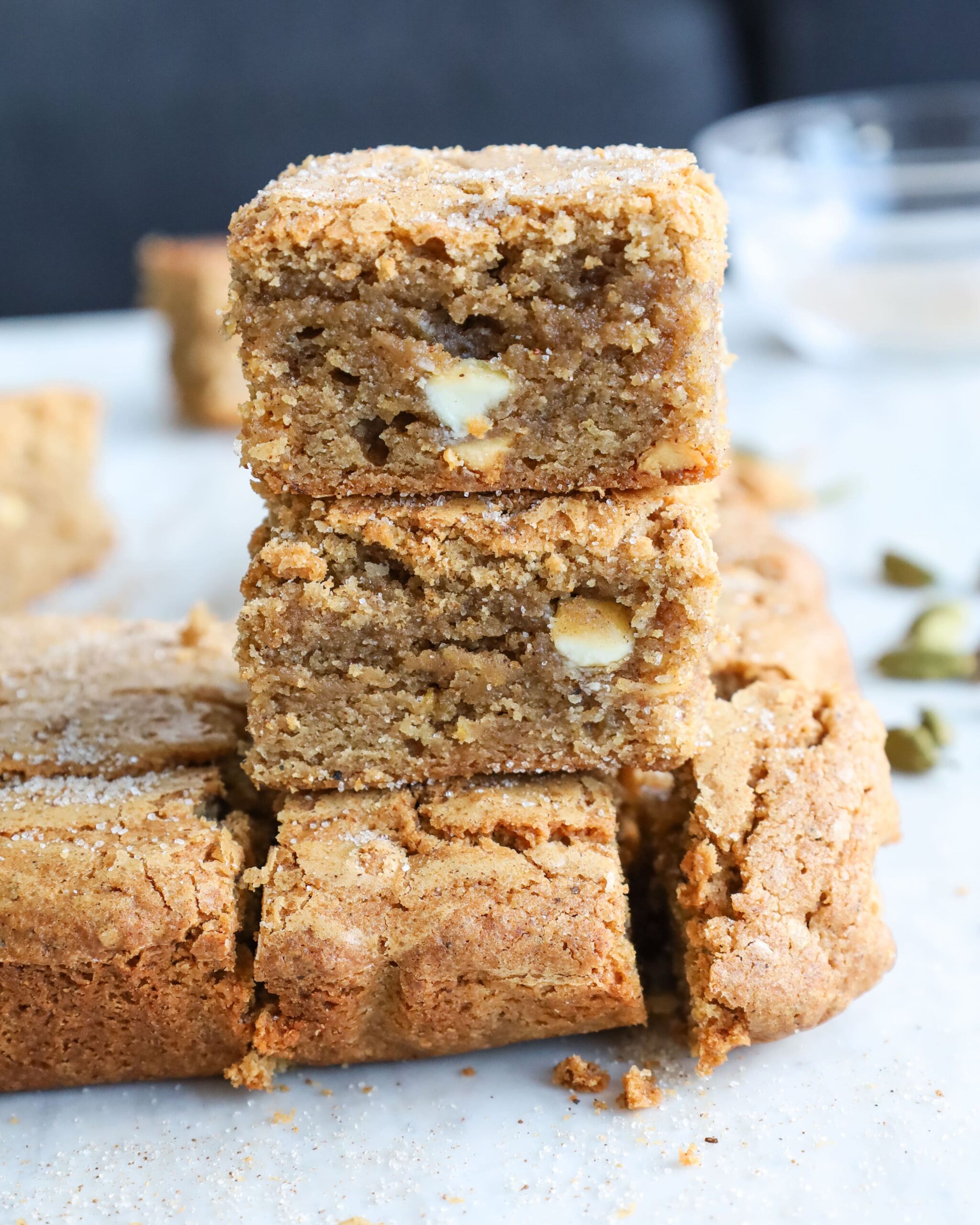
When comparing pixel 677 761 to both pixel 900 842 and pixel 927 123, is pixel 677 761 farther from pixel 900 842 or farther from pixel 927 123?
pixel 927 123

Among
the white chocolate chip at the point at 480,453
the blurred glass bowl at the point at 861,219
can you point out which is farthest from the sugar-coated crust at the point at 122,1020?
the blurred glass bowl at the point at 861,219

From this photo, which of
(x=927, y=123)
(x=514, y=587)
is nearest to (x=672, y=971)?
(x=514, y=587)

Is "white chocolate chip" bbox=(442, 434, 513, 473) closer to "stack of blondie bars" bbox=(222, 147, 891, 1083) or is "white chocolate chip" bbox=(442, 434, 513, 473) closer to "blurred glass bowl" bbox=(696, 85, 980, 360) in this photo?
"stack of blondie bars" bbox=(222, 147, 891, 1083)

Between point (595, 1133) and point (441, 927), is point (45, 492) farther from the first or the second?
point (595, 1133)

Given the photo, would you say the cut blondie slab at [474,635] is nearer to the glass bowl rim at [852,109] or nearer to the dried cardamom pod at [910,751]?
the dried cardamom pod at [910,751]

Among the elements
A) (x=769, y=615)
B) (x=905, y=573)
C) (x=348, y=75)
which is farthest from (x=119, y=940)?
(x=348, y=75)

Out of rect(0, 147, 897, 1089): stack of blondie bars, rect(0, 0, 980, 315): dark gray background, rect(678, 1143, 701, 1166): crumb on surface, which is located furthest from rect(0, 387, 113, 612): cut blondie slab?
rect(0, 0, 980, 315): dark gray background
